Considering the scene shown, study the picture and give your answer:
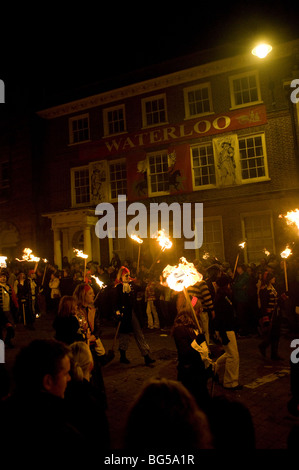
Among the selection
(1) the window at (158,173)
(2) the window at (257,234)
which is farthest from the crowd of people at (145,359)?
(1) the window at (158,173)

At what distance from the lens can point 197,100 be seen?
18078 mm

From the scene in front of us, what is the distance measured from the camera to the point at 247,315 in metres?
10.6

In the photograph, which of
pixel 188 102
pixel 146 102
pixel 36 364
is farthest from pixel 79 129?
pixel 36 364

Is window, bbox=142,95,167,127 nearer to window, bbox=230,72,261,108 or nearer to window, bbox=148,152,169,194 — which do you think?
window, bbox=148,152,169,194

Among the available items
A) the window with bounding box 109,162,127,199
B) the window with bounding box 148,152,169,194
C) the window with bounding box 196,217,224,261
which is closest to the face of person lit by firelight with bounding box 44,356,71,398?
the window with bounding box 196,217,224,261

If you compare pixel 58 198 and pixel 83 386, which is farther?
pixel 58 198

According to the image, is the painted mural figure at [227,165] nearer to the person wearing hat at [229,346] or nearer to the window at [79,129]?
the window at [79,129]

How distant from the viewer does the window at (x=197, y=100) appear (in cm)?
1786

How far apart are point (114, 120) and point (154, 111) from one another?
98.5 inches

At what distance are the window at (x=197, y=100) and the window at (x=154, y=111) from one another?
1.31 meters

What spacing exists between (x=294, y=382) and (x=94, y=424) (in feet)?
10.5

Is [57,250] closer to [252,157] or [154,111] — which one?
[154,111]
